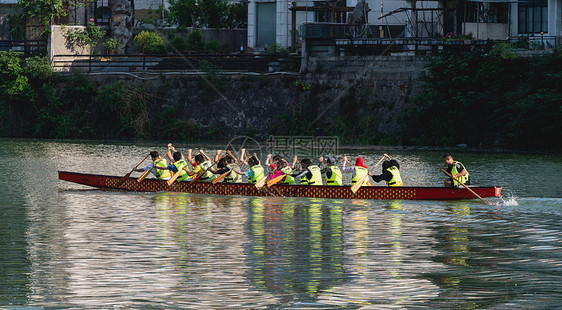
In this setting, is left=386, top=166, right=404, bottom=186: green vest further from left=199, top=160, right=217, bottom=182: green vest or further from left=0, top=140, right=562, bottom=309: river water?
left=199, top=160, right=217, bottom=182: green vest

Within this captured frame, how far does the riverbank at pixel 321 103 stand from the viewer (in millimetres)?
40469

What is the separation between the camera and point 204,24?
57.1 m

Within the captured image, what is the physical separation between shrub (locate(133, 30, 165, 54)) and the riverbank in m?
3.79

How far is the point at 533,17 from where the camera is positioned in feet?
149

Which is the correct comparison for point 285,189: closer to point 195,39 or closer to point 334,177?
point 334,177

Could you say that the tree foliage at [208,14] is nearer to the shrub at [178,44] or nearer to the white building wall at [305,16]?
the white building wall at [305,16]

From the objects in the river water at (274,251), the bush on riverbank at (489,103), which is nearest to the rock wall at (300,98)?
the bush on riverbank at (489,103)

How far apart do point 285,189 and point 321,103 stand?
19.7 m

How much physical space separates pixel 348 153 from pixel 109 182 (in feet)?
47.7

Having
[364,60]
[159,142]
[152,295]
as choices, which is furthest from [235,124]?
[152,295]

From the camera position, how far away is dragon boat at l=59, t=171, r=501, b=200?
24141mm

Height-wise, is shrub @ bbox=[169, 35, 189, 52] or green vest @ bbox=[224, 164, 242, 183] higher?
shrub @ bbox=[169, 35, 189, 52]

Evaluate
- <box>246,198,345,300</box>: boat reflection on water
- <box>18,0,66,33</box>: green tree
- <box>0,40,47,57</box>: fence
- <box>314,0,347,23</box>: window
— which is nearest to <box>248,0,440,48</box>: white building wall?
<box>314,0,347,23</box>: window

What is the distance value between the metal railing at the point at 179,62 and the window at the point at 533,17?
11.2m
